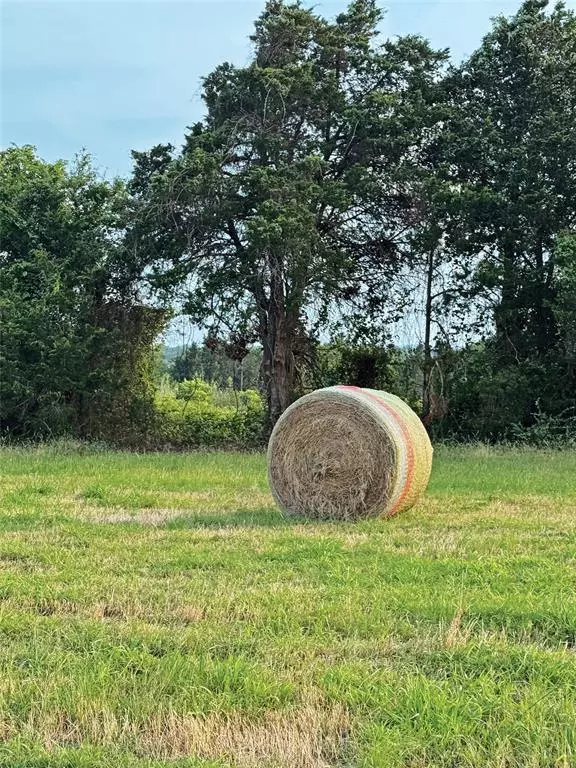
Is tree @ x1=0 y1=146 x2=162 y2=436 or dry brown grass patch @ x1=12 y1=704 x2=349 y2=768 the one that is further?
tree @ x1=0 y1=146 x2=162 y2=436

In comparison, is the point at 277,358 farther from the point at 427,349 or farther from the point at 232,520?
the point at 232,520

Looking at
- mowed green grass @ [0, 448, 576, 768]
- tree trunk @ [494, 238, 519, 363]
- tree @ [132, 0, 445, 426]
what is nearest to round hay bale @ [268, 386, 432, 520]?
mowed green grass @ [0, 448, 576, 768]

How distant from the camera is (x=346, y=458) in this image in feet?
26.8

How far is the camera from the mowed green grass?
2826 millimetres

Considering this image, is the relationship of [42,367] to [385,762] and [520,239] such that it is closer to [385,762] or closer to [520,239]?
[520,239]

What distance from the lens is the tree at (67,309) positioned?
16.8 meters

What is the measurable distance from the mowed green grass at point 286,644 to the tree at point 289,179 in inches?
386

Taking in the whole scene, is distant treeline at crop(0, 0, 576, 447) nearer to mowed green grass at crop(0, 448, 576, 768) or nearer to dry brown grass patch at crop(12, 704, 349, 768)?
mowed green grass at crop(0, 448, 576, 768)

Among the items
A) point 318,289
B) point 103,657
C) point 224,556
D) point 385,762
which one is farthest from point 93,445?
point 385,762

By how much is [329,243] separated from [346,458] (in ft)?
32.7

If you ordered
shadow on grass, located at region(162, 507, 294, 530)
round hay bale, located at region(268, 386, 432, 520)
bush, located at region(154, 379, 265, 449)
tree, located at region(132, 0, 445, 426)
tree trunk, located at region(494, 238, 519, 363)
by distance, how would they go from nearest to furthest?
shadow on grass, located at region(162, 507, 294, 530) → round hay bale, located at region(268, 386, 432, 520) → tree, located at region(132, 0, 445, 426) → tree trunk, located at region(494, 238, 519, 363) → bush, located at region(154, 379, 265, 449)

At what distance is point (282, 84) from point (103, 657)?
1454cm

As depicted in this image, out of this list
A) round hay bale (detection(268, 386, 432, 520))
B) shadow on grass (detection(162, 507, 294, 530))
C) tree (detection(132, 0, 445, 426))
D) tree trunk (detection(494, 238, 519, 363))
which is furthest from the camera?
tree trunk (detection(494, 238, 519, 363))

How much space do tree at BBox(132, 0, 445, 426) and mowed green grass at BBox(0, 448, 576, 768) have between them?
9.82 meters
